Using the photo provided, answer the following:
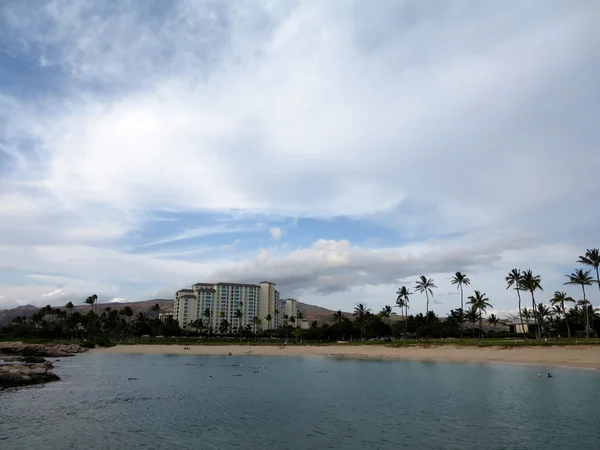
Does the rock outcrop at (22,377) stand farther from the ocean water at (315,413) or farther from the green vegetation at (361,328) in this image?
the green vegetation at (361,328)

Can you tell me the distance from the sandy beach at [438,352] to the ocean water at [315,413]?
10.4 metres

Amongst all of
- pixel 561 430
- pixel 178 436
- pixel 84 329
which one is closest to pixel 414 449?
pixel 561 430

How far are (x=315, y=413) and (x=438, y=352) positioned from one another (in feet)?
195

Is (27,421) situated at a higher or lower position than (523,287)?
lower

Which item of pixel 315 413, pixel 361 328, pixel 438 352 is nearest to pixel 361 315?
pixel 361 328

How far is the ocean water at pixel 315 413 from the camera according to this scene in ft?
77.5

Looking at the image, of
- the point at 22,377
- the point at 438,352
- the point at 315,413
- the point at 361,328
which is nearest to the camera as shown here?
the point at 315,413

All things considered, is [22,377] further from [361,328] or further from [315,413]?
[361,328]

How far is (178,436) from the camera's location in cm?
2553

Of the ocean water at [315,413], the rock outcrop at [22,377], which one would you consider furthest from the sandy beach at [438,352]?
the rock outcrop at [22,377]

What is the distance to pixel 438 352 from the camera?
84.4m

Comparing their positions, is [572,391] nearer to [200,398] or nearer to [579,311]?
[200,398]

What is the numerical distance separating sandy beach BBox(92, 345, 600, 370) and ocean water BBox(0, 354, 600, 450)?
1044cm

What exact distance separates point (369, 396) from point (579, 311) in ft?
342
